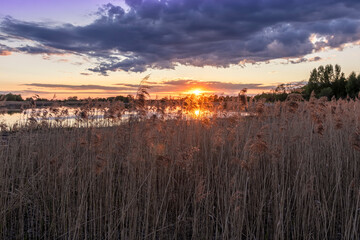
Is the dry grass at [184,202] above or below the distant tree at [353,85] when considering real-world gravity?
below

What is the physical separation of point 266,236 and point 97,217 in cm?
238

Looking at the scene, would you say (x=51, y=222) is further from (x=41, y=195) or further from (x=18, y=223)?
(x=41, y=195)

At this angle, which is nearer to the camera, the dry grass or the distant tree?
the dry grass

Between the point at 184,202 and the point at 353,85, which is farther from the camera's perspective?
the point at 353,85

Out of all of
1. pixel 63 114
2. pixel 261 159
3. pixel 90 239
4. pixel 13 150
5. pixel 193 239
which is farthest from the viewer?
pixel 63 114

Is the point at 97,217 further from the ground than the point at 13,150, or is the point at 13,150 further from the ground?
the point at 13,150

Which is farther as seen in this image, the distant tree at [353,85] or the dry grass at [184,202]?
the distant tree at [353,85]

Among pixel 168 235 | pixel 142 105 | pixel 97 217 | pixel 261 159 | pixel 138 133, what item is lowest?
pixel 168 235

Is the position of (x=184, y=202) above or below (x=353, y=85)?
below

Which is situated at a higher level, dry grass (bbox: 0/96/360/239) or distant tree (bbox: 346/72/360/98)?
distant tree (bbox: 346/72/360/98)

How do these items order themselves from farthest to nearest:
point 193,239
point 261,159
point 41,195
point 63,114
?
point 63,114 → point 261,159 → point 41,195 → point 193,239

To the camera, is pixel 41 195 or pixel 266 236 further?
pixel 41 195

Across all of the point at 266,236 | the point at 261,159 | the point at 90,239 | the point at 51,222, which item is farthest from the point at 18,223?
the point at 261,159

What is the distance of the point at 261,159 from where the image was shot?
529 cm
